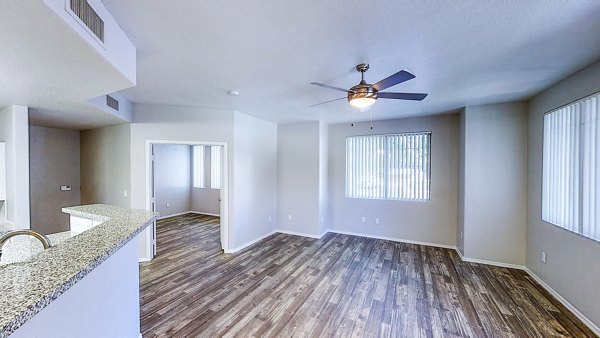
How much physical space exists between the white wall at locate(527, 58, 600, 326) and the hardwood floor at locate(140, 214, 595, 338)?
0.69ft

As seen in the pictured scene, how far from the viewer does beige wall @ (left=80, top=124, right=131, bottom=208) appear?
3902mm

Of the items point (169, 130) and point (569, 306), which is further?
point (169, 130)

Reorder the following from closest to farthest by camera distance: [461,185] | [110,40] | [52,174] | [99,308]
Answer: [99,308] < [110,40] < [461,185] < [52,174]

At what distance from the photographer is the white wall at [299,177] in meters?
5.21

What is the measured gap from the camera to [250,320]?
2.40 m

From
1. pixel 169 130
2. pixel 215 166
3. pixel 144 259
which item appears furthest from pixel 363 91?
pixel 215 166

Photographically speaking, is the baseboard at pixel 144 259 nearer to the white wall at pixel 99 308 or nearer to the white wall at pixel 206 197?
the white wall at pixel 99 308

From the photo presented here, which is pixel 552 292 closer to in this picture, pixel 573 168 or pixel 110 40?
pixel 573 168

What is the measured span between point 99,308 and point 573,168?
4.53 metres

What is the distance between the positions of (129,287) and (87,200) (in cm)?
392

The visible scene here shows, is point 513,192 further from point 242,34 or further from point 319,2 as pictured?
point 242,34

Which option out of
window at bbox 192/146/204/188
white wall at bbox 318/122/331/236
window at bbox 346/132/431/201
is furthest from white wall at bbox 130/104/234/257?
window at bbox 192/146/204/188

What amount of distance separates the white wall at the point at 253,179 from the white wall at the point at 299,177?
19 cm

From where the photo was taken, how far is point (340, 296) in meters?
2.89
